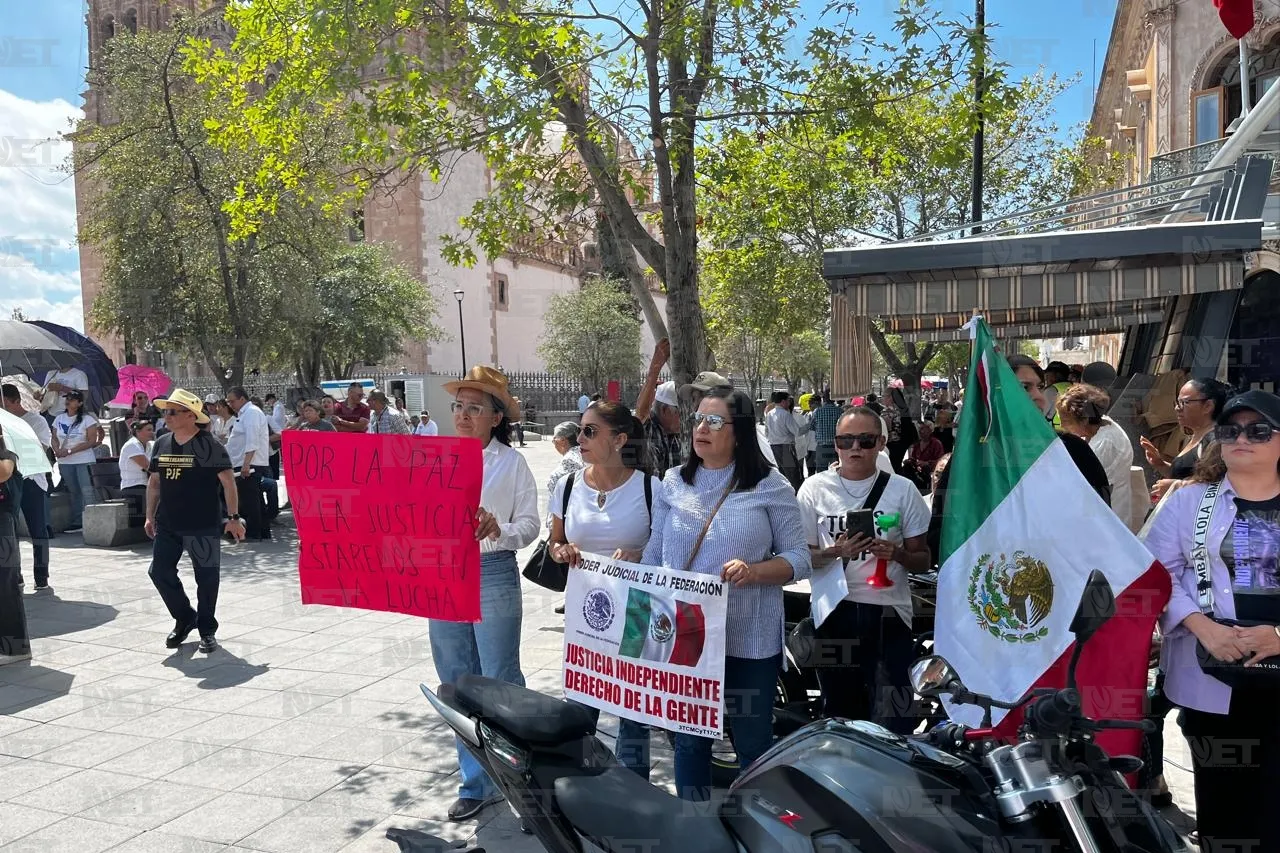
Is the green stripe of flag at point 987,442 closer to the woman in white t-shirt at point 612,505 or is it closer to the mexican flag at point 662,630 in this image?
the mexican flag at point 662,630

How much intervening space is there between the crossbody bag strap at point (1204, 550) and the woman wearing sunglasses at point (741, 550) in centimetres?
130

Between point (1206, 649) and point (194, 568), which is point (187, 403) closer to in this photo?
point (194, 568)

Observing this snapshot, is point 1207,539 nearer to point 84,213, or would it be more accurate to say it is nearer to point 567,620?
point 567,620

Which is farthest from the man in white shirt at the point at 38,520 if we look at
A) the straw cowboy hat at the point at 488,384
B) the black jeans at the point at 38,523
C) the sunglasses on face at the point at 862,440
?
the sunglasses on face at the point at 862,440

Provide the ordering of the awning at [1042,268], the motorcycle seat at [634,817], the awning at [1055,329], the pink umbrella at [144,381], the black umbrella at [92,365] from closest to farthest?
the motorcycle seat at [634,817]
the awning at [1042,268]
the awning at [1055,329]
the black umbrella at [92,365]
the pink umbrella at [144,381]

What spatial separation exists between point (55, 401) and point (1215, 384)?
1416cm

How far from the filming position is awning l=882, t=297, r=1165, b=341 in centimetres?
1025

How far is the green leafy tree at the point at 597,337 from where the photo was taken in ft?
149

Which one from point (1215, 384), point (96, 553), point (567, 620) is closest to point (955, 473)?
point (567, 620)

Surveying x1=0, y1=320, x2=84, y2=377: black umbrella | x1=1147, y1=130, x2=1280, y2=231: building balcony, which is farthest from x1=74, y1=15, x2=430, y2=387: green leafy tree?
x1=1147, y1=130, x2=1280, y2=231: building balcony

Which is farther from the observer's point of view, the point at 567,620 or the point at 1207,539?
the point at 567,620

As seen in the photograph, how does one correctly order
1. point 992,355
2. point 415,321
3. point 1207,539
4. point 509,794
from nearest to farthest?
point 509,794 → point 1207,539 → point 992,355 → point 415,321

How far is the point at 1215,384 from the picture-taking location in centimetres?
520

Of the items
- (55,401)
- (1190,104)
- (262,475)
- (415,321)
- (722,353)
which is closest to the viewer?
(262,475)
